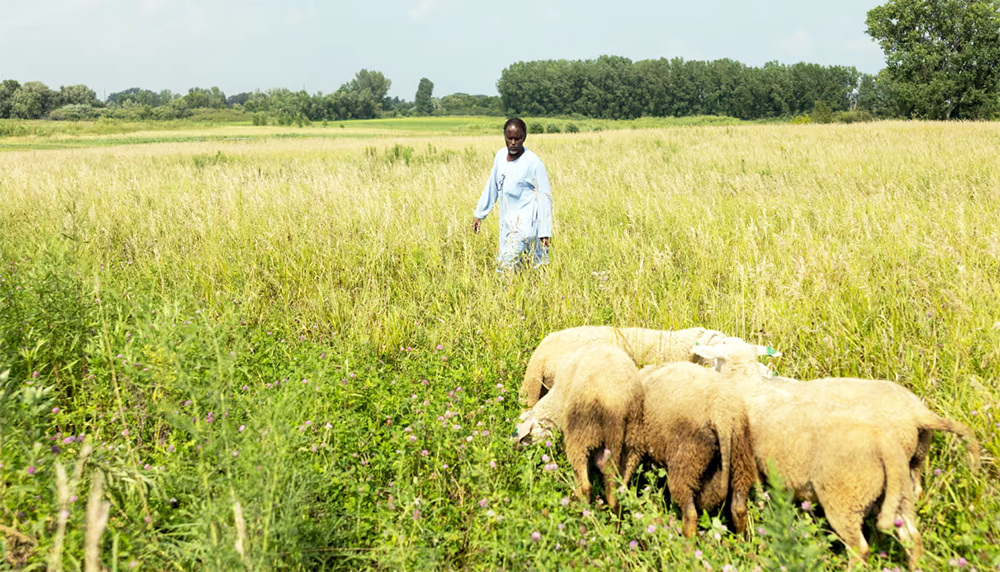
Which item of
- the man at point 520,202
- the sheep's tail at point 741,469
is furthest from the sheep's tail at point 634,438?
the man at point 520,202

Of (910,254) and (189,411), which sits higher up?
(910,254)

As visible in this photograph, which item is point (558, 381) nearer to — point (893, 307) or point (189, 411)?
point (189, 411)

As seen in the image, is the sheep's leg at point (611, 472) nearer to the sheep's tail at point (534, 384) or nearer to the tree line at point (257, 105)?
the sheep's tail at point (534, 384)

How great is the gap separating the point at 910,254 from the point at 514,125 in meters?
3.62

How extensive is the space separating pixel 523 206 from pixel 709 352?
2888mm

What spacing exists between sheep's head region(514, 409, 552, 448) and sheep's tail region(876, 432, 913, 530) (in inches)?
57.7

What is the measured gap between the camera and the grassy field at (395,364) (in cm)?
217

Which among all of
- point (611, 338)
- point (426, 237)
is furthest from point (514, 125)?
point (611, 338)

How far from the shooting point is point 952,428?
7.31 ft

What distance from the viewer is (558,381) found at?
2.96 meters

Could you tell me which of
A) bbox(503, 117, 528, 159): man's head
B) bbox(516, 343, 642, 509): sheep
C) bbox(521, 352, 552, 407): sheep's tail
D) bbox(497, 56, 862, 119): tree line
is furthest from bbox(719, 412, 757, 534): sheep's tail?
bbox(497, 56, 862, 119): tree line

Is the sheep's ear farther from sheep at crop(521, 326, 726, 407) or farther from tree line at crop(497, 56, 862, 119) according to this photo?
tree line at crop(497, 56, 862, 119)

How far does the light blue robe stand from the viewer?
5348 mm

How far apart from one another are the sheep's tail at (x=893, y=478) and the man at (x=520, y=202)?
3.48 metres
